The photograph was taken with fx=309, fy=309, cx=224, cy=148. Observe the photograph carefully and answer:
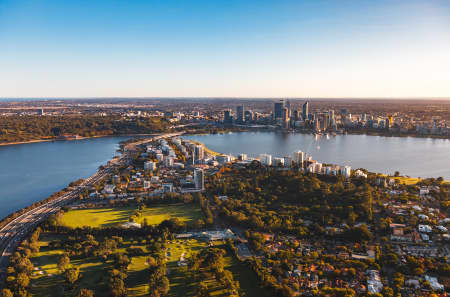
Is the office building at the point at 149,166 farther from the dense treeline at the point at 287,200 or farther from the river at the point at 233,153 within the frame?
the dense treeline at the point at 287,200

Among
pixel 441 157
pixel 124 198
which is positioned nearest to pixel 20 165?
pixel 124 198

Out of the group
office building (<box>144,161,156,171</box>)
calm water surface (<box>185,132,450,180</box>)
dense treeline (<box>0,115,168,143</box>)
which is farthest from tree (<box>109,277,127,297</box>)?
dense treeline (<box>0,115,168,143</box>)

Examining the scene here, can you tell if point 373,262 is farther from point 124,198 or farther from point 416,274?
point 124,198

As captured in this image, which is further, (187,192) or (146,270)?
(187,192)

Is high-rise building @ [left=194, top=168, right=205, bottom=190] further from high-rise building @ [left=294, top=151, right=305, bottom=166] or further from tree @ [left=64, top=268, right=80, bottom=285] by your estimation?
tree @ [left=64, top=268, right=80, bottom=285]

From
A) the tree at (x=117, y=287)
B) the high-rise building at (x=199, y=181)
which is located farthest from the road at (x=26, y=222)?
A: the high-rise building at (x=199, y=181)
